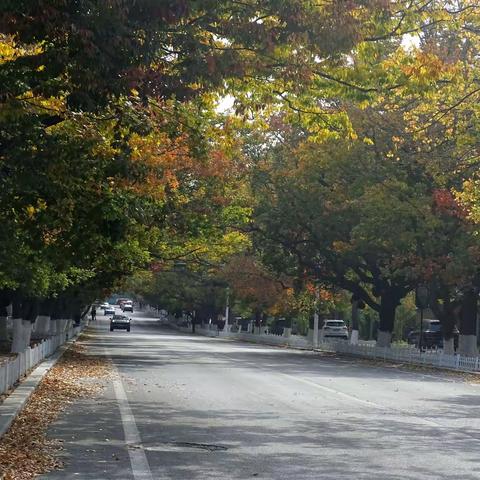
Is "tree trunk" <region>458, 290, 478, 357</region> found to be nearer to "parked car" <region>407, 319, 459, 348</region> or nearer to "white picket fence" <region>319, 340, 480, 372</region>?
"white picket fence" <region>319, 340, 480, 372</region>

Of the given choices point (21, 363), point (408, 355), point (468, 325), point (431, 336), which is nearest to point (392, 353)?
point (408, 355)

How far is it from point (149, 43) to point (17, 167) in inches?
116

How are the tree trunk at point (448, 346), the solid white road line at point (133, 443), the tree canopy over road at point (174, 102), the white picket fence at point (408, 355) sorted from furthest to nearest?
the tree trunk at point (448, 346), the white picket fence at point (408, 355), the solid white road line at point (133, 443), the tree canopy over road at point (174, 102)

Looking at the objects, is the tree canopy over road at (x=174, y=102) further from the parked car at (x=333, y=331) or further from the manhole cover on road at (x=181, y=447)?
the parked car at (x=333, y=331)

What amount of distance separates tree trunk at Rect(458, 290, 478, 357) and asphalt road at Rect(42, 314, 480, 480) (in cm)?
1450

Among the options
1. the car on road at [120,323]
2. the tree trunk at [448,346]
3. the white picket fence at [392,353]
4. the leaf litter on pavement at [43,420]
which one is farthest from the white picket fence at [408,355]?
the car on road at [120,323]

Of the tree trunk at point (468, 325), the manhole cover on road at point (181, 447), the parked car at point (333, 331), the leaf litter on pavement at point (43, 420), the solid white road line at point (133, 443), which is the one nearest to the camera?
the solid white road line at point (133, 443)

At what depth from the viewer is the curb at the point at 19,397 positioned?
13.7m

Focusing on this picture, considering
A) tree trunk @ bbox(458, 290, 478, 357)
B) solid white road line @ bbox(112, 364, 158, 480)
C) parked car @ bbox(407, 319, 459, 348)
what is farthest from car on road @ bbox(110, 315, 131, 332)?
solid white road line @ bbox(112, 364, 158, 480)

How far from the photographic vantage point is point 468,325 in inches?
1561

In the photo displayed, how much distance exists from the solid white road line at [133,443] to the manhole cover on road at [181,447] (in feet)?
0.54

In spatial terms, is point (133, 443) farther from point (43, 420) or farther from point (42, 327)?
point (42, 327)

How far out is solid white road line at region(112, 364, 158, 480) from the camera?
10.1 meters

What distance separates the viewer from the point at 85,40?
27.9 feet
